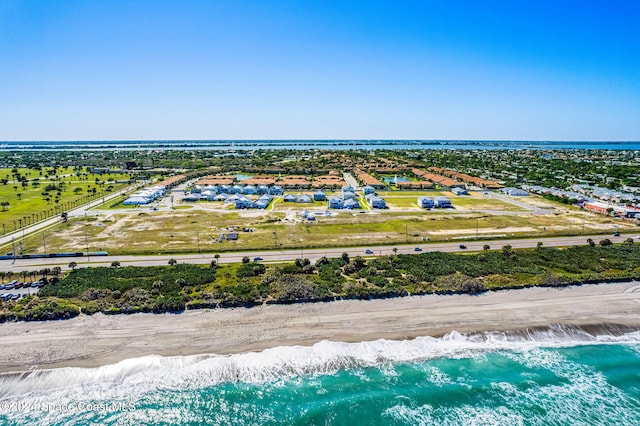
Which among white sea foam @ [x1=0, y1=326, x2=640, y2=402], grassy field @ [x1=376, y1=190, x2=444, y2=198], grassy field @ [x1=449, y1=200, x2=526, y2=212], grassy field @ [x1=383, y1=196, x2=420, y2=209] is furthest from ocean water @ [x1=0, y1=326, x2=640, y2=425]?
grassy field @ [x1=376, y1=190, x2=444, y2=198]

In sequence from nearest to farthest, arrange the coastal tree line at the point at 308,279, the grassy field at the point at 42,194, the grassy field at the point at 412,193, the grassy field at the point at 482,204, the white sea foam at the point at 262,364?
the white sea foam at the point at 262,364
the coastal tree line at the point at 308,279
the grassy field at the point at 42,194
the grassy field at the point at 482,204
the grassy field at the point at 412,193

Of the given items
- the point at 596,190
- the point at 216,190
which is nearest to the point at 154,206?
the point at 216,190

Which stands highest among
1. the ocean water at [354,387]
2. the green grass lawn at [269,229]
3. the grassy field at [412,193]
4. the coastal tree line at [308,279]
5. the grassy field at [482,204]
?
the grassy field at [412,193]

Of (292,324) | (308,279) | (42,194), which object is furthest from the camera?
(42,194)

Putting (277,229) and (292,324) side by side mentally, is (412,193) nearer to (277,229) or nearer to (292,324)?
(277,229)

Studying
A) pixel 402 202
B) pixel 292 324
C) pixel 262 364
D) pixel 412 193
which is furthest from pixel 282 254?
pixel 412 193

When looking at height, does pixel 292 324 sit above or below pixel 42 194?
below

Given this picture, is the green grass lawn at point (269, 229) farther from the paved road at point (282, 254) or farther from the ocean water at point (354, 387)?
the ocean water at point (354, 387)

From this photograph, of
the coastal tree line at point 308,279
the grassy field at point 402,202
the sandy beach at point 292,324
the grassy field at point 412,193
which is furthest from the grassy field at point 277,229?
the grassy field at point 412,193
